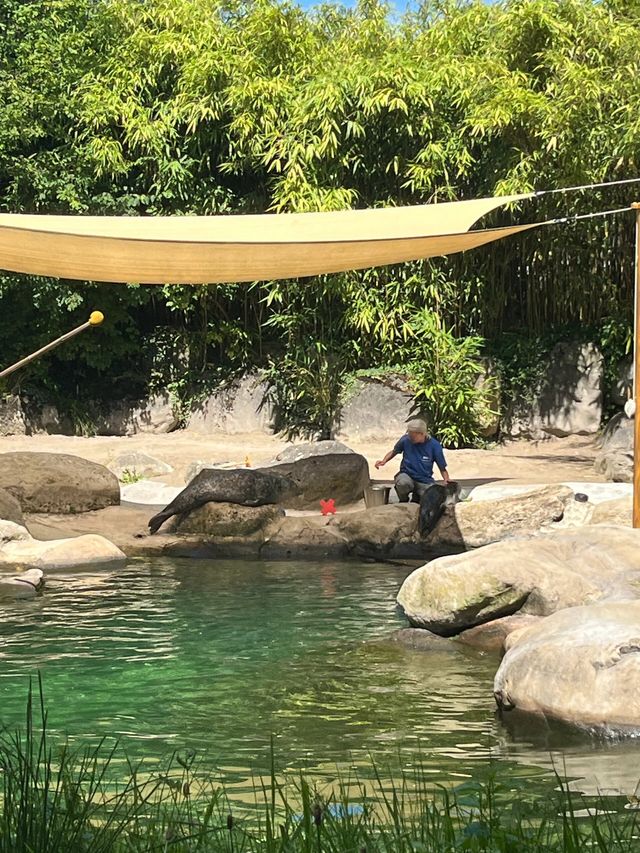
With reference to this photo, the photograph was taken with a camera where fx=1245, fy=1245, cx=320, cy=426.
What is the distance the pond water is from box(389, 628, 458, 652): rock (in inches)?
2.2

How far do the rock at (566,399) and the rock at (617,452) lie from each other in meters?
0.61

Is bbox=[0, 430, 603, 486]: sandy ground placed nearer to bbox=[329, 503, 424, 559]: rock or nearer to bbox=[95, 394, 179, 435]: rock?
bbox=[95, 394, 179, 435]: rock

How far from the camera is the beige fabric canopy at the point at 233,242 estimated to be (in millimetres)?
6113

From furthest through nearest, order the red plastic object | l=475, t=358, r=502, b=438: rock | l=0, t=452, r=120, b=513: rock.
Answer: l=475, t=358, r=502, b=438: rock < l=0, t=452, r=120, b=513: rock < the red plastic object

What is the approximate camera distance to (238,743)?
12.9ft

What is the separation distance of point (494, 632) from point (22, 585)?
2.77 m

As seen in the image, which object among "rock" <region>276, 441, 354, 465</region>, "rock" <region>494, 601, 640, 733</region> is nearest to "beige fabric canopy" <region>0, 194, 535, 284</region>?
"rock" <region>494, 601, 640, 733</region>

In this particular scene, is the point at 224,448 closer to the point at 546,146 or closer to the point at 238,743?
the point at 546,146

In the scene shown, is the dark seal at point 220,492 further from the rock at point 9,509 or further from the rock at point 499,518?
the rock at point 499,518

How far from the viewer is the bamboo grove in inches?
511

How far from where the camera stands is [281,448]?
42.8 feet

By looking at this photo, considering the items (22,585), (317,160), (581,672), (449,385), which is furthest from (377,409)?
(581,672)

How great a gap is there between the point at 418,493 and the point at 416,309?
18.1 feet

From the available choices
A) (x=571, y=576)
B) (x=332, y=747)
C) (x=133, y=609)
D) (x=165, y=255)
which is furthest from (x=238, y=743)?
(x=165, y=255)
